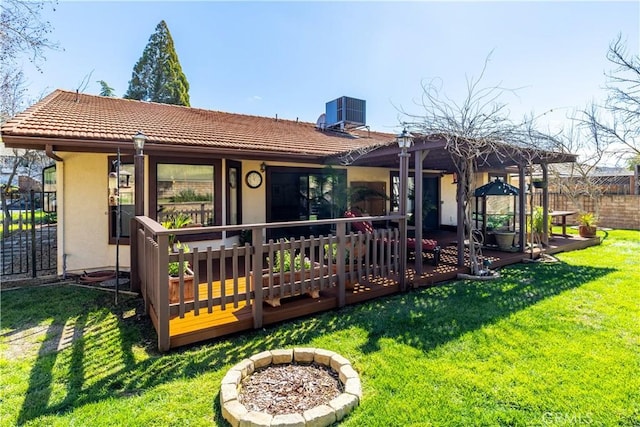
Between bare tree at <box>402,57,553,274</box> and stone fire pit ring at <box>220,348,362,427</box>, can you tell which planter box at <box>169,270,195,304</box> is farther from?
bare tree at <box>402,57,553,274</box>

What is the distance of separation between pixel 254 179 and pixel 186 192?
1708mm

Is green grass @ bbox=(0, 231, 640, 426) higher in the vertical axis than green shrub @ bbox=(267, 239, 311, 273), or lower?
lower

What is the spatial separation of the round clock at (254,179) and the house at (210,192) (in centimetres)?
2

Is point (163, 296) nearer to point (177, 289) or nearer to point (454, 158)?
point (177, 289)

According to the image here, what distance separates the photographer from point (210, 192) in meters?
Answer: 7.50

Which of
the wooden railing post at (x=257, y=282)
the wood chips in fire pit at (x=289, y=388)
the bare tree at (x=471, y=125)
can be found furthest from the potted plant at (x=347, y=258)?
the bare tree at (x=471, y=125)

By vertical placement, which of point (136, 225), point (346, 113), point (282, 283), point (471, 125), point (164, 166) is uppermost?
point (346, 113)

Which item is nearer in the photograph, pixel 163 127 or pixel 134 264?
pixel 134 264

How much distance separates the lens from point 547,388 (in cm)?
276

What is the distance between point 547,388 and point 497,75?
580 centimetres

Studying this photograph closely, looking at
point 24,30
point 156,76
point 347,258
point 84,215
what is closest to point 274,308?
point 347,258

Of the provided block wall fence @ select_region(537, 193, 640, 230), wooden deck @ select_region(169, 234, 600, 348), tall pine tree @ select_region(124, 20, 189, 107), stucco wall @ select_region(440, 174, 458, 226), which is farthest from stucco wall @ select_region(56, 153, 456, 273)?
tall pine tree @ select_region(124, 20, 189, 107)

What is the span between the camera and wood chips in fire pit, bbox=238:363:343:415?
2574 mm

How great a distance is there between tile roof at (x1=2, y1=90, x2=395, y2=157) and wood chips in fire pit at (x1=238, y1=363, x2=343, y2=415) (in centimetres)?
474
